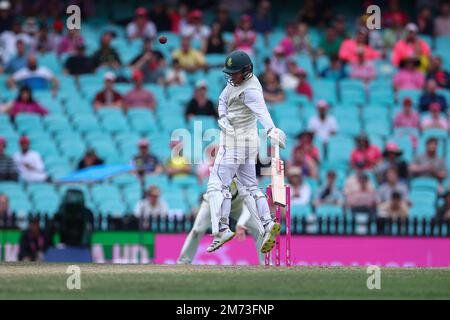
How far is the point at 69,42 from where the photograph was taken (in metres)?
29.1

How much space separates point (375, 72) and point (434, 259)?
6.41 metres

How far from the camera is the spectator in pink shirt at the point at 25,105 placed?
26953 millimetres

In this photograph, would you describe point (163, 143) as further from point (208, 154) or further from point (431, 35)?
point (431, 35)

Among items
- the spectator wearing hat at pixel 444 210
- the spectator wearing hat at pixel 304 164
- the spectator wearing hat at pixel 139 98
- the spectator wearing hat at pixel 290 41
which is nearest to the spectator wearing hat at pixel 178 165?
the spectator wearing hat at pixel 304 164

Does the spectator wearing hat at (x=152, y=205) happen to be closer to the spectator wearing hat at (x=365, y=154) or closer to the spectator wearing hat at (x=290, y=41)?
the spectator wearing hat at (x=365, y=154)

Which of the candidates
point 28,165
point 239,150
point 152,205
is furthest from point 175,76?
point 239,150

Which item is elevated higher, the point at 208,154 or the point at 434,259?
the point at 208,154

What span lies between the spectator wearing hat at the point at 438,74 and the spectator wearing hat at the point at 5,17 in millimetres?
8350

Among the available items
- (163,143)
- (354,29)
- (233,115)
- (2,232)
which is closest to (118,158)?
(163,143)

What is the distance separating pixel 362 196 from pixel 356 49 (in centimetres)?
511

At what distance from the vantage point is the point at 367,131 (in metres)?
27.2

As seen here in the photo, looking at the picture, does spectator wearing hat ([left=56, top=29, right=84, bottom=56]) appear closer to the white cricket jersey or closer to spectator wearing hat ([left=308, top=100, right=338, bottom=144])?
spectator wearing hat ([left=308, top=100, right=338, bottom=144])

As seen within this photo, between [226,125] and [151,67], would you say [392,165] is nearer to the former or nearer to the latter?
[151,67]

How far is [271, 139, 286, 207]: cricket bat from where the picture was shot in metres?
16.2
